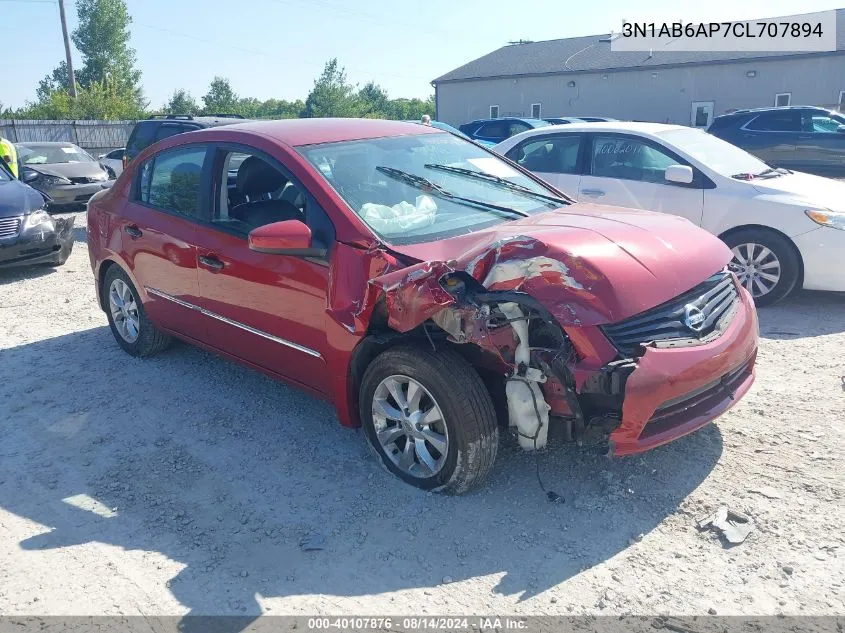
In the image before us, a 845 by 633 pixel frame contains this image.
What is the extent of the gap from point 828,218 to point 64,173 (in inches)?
533

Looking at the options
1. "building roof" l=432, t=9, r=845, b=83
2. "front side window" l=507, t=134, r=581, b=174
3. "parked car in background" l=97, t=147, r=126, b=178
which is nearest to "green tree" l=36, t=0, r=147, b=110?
"building roof" l=432, t=9, r=845, b=83

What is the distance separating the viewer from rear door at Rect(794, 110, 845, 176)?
13641 millimetres

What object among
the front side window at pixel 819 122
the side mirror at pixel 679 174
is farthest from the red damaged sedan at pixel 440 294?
the front side window at pixel 819 122

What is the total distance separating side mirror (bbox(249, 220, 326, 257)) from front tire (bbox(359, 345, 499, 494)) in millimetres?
715

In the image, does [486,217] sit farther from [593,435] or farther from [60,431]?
[60,431]

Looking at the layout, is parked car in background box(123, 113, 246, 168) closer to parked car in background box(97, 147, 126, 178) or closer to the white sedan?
parked car in background box(97, 147, 126, 178)

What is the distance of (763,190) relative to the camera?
652 centimetres

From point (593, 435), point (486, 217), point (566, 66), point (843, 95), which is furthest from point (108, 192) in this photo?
point (566, 66)

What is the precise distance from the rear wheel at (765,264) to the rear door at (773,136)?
28.3ft

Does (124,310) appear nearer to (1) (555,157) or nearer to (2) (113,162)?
(1) (555,157)

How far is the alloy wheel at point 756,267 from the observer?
6.38 m

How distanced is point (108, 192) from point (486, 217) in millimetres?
3336

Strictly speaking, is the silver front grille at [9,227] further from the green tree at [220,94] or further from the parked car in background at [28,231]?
the green tree at [220,94]

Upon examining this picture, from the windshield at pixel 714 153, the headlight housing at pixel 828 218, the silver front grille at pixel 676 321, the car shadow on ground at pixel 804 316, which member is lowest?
the car shadow on ground at pixel 804 316
